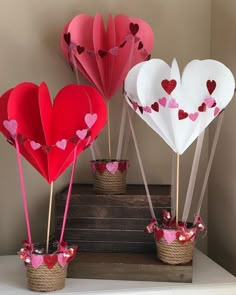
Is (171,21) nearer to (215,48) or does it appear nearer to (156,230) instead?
(215,48)

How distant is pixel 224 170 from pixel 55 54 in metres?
0.59

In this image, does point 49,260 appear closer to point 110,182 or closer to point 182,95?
point 110,182

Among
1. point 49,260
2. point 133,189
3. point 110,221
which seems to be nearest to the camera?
point 49,260

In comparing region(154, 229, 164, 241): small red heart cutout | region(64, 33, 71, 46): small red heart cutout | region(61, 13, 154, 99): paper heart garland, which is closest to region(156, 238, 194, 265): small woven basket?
region(154, 229, 164, 241): small red heart cutout

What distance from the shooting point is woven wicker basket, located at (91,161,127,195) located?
3.87 feet

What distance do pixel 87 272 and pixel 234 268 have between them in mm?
419

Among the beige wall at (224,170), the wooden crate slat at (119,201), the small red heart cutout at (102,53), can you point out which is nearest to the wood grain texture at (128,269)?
the wooden crate slat at (119,201)

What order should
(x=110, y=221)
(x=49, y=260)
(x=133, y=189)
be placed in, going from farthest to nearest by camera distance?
1. (x=133, y=189)
2. (x=110, y=221)
3. (x=49, y=260)

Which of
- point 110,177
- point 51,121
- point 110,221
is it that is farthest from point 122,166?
point 51,121

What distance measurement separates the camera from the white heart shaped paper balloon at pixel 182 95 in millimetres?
1004

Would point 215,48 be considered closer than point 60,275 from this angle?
No

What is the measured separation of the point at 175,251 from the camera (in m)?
1.05

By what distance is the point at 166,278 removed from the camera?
1.05 metres

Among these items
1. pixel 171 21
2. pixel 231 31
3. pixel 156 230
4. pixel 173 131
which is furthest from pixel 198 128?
pixel 171 21
